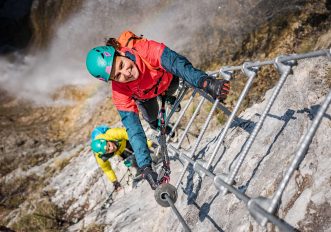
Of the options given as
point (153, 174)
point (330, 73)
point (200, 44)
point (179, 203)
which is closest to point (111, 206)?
point (179, 203)

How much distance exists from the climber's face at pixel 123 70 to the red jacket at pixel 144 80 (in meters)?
0.10

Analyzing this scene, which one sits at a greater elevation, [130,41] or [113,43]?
[130,41]

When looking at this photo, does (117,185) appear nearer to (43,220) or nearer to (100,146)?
(100,146)

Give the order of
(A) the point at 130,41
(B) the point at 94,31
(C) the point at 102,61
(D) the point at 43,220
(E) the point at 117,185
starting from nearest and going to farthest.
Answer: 1. (C) the point at 102,61
2. (A) the point at 130,41
3. (E) the point at 117,185
4. (D) the point at 43,220
5. (B) the point at 94,31

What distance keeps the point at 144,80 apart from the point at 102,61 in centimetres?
82

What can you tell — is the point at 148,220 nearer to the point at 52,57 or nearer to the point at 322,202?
the point at 322,202

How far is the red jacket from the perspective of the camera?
4.95 metres

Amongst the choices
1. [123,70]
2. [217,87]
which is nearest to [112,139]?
[123,70]

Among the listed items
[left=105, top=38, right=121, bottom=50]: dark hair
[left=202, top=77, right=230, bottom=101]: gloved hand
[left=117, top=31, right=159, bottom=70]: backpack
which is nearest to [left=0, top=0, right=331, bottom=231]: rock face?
[left=202, top=77, right=230, bottom=101]: gloved hand

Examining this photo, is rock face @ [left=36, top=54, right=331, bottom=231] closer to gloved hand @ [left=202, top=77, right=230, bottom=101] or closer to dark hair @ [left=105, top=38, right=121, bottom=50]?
gloved hand @ [left=202, top=77, right=230, bottom=101]

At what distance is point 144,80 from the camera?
5238 mm

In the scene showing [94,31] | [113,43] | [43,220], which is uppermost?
[94,31]

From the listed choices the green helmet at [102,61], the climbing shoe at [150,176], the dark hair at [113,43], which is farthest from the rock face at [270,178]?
the dark hair at [113,43]

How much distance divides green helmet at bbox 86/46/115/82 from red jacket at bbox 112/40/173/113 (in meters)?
0.37
